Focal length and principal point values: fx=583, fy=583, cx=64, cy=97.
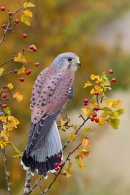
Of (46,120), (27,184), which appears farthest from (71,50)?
(27,184)

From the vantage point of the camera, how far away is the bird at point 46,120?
4.04m

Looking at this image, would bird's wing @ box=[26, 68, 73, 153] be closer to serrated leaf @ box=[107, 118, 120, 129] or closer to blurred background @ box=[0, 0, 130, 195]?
serrated leaf @ box=[107, 118, 120, 129]

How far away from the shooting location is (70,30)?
42.1 ft

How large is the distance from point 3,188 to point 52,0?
4.48 m

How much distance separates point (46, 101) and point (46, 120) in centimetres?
17

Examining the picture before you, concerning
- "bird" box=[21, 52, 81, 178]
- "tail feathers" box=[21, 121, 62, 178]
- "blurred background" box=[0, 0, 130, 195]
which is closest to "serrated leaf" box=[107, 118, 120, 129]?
"bird" box=[21, 52, 81, 178]

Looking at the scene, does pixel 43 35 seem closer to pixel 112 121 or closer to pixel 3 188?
pixel 3 188

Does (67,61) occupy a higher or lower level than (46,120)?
higher

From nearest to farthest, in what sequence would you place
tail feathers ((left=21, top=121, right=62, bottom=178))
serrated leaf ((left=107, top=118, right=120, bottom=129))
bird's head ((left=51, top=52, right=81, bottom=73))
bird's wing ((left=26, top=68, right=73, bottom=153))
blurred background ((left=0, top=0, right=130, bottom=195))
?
serrated leaf ((left=107, top=118, right=120, bottom=129)) → tail feathers ((left=21, top=121, right=62, bottom=178)) → bird's wing ((left=26, top=68, right=73, bottom=153)) → bird's head ((left=51, top=52, right=81, bottom=73)) → blurred background ((left=0, top=0, right=130, bottom=195))

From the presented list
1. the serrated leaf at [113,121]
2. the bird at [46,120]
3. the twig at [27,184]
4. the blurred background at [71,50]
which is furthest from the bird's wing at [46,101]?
the blurred background at [71,50]

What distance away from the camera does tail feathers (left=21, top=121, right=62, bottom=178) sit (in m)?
4.01

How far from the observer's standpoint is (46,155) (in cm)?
414

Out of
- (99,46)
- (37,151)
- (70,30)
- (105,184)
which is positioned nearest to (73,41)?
(70,30)

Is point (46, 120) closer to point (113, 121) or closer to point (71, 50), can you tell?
point (113, 121)
